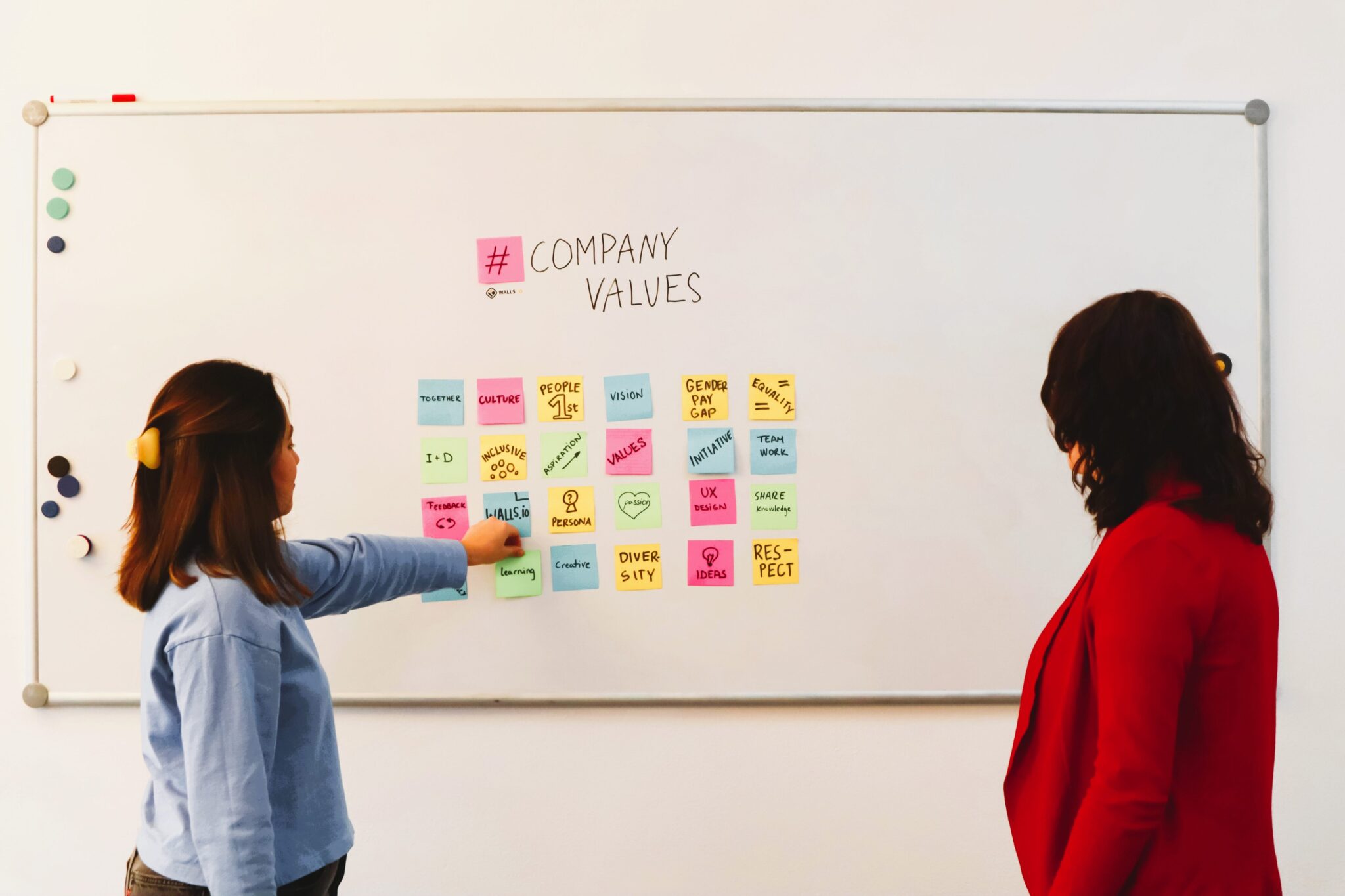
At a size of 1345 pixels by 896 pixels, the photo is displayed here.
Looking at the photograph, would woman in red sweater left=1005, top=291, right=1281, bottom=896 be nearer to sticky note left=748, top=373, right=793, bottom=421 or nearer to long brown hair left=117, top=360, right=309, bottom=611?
sticky note left=748, top=373, right=793, bottom=421

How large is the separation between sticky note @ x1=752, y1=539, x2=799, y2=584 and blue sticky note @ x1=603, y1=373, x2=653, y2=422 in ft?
1.04

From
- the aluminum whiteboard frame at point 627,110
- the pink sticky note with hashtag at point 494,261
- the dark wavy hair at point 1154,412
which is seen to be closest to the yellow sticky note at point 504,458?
the pink sticky note with hashtag at point 494,261

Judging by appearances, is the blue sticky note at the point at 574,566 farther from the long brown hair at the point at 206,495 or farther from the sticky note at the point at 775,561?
the long brown hair at the point at 206,495

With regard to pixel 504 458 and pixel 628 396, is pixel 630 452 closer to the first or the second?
pixel 628 396

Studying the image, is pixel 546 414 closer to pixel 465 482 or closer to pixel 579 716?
A: pixel 465 482

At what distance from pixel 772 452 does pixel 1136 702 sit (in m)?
0.81

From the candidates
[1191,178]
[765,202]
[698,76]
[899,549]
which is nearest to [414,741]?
[899,549]

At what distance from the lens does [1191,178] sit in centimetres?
158

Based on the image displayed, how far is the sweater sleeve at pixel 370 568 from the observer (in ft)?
4.23

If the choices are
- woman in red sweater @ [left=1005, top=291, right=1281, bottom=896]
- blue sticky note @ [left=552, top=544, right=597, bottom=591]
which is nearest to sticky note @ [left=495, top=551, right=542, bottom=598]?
blue sticky note @ [left=552, top=544, right=597, bottom=591]

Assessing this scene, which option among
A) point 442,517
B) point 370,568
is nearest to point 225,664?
point 370,568

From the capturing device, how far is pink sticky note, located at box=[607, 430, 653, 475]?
5.14 feet

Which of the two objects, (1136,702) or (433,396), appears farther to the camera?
(433,396)

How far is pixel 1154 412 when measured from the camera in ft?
2.91
